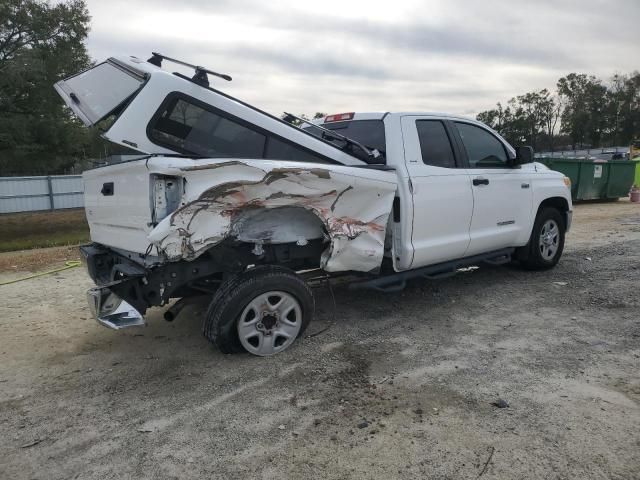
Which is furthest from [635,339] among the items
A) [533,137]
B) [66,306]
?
[533,137]

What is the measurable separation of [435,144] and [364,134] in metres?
0.72

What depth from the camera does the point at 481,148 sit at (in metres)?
5.49

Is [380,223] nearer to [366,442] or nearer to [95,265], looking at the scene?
[366,442]

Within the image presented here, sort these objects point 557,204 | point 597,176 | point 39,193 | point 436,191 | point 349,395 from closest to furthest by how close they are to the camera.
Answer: point 349,395
point 436,191
point 557,204
point 597,176
point 39,193

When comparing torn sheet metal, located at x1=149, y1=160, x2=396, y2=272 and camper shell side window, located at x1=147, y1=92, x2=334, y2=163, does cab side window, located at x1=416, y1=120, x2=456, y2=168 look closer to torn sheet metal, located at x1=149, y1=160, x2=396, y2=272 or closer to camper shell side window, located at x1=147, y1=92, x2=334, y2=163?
torn sheet metal, located at x1=149, y1=160, x2=396, y2=272

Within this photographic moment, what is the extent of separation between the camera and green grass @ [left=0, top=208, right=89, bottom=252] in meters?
11.2

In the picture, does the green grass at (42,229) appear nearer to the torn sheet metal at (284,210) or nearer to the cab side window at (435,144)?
the torn sheet metal at (284,210)

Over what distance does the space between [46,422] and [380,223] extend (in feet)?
9.44

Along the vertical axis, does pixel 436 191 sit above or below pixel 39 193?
above

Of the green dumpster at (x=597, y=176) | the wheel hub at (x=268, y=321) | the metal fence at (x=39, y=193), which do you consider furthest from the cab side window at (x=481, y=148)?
the metal fence at (x=39, y=193)

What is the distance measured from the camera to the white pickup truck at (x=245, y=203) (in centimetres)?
354

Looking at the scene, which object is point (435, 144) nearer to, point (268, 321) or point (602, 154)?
point (268, 321)

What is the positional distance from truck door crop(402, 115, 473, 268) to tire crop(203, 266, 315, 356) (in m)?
1.32

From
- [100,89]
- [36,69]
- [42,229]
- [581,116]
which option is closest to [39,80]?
[36,69]
